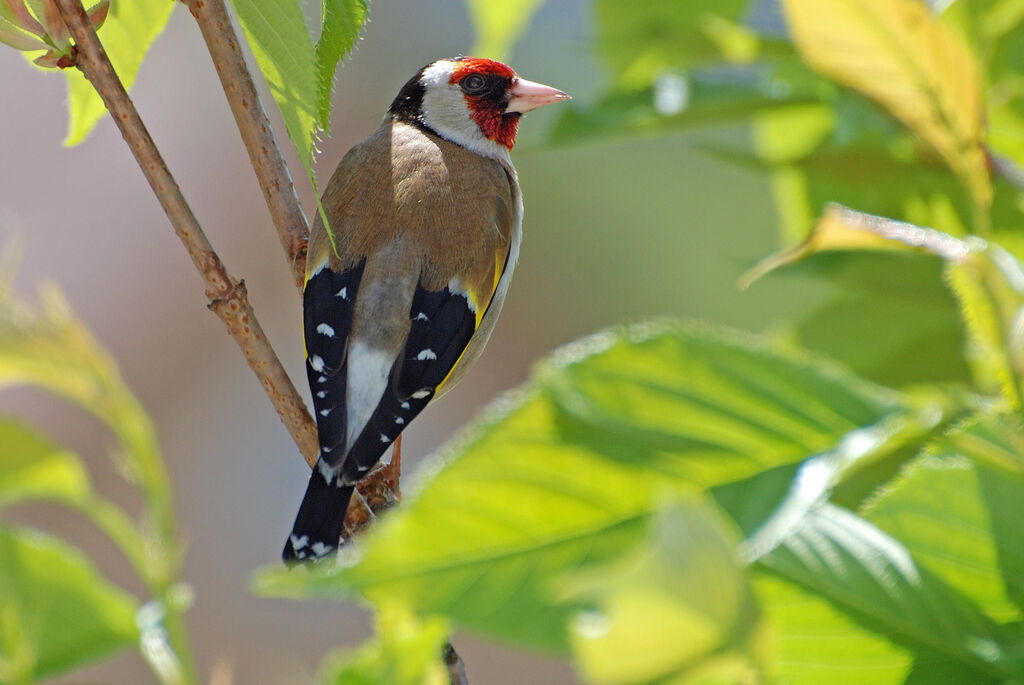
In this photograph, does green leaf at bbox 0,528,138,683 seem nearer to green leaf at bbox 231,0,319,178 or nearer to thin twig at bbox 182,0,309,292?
green leaf at bbox 231,0,319,178

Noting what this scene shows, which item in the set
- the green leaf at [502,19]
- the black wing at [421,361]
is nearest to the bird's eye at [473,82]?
the black wing at [421,361]

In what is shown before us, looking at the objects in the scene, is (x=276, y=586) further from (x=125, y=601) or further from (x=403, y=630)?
(x=125, y=601)

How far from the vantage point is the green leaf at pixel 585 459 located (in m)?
0.39

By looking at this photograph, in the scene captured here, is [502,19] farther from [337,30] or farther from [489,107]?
[489,107]

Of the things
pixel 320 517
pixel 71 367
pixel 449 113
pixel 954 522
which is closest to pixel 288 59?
pixel 71 367

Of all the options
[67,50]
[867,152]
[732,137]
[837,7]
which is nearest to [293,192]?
[67,50]

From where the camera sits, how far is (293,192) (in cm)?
104

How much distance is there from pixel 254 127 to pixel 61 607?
51cm

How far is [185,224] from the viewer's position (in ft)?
2.61

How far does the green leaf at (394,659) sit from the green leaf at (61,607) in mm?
169

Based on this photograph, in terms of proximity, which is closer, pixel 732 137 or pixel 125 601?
pixel 125 601

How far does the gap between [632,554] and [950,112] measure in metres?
0.26

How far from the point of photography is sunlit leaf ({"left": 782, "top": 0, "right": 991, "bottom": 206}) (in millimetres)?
481

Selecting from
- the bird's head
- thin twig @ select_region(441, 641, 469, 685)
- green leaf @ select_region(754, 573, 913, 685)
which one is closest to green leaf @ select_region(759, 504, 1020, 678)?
green leaf @ select_region(754, 573, 913, 685)
